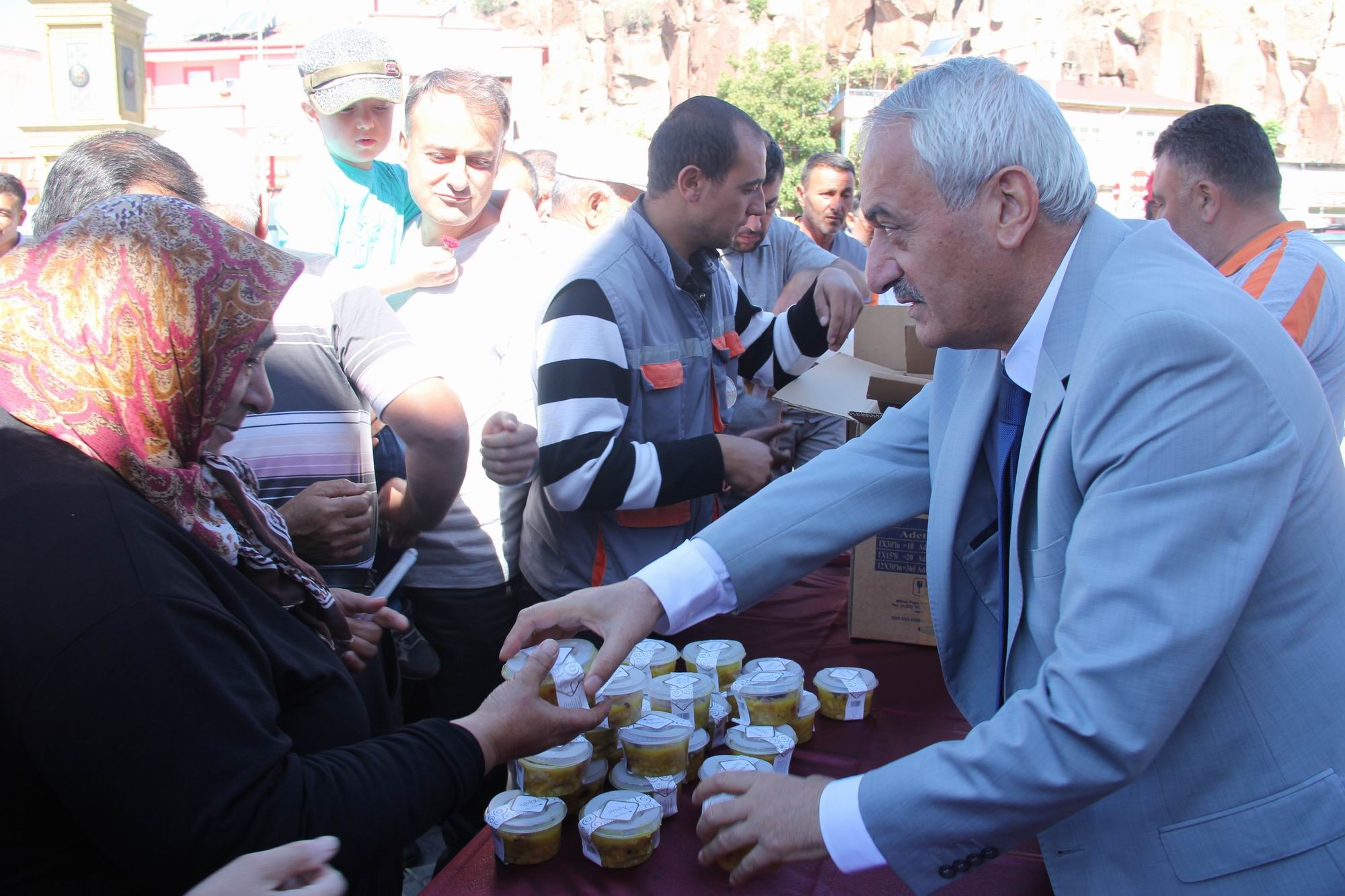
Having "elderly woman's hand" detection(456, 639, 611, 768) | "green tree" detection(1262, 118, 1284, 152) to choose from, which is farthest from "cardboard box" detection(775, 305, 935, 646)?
"green tree" detection(1262, 118, 1284, 152)

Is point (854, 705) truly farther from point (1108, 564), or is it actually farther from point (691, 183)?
point (691, 183)

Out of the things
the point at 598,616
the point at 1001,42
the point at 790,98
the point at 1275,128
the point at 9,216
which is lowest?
the point at 598,616

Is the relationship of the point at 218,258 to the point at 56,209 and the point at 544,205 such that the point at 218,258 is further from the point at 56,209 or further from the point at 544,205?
the point at 544,205

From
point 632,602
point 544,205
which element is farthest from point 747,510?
point 544,205

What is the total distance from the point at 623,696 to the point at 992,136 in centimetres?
107

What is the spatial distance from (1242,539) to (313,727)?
121 centimetres

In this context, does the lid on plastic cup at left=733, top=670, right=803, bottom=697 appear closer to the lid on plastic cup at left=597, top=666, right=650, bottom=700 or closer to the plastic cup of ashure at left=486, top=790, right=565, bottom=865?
the lid on plastic cup at left=597, top=666, right=650, bottom=700

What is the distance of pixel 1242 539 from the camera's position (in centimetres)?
102

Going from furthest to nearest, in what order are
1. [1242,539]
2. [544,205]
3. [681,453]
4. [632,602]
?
1. [544,205]
2. [681,453]
3. [632,602]
4. [1242,539]

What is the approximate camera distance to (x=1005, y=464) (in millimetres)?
1428

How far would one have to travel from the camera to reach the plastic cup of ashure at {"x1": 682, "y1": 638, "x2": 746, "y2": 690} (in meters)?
1.77

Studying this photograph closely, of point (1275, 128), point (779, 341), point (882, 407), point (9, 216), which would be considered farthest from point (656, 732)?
point (1275, 128)

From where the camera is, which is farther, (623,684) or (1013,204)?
(623,684)

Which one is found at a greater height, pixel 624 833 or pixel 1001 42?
pixel 1001 42
